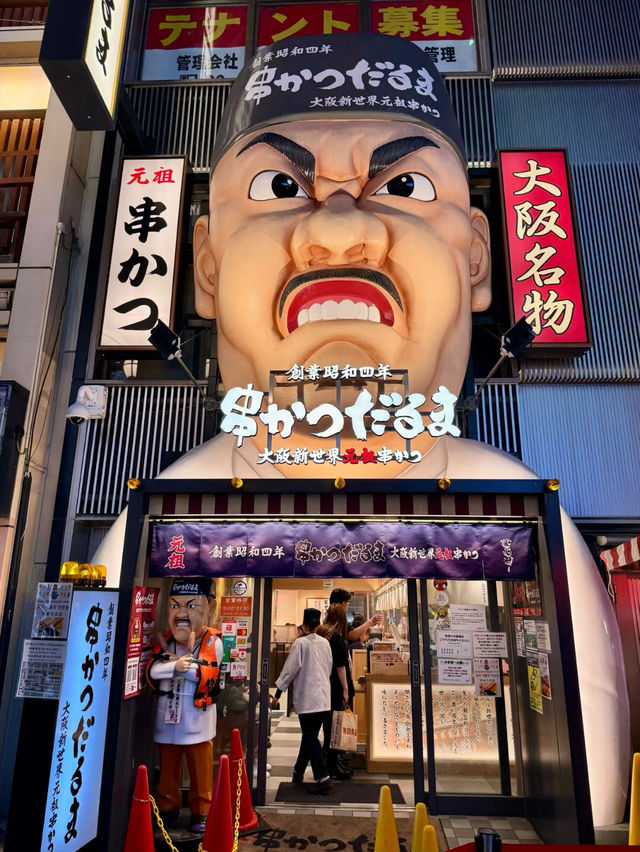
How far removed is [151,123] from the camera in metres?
9.80

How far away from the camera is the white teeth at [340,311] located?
6523 mm

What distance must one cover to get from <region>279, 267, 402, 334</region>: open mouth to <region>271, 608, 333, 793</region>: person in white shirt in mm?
3326

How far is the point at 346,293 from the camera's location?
257 inches

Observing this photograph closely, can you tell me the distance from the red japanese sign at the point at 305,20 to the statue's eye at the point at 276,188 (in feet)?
16.5

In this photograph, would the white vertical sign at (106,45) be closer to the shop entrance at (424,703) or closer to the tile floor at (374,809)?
the shop entrance at (424,703)

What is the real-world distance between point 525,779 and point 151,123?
10.4 meters

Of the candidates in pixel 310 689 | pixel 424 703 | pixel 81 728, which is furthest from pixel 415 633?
pixel 81 728

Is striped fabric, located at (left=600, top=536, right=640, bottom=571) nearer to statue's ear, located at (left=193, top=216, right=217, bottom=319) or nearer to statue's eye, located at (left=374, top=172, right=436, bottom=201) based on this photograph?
statue's eye, located at (left=374, top=172, right=436, bottom=201)

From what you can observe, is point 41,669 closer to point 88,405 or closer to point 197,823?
point 197,823

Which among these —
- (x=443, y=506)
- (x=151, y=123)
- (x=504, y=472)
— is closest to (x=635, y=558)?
(x=504, y=472)

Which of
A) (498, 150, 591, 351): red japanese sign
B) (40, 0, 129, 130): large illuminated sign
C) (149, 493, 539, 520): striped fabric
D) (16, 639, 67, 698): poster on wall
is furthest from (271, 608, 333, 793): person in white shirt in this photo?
(40, 0, 129, 130): large illuminated sign

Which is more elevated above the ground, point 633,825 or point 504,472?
point 504,472

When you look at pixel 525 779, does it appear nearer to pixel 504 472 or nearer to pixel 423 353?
pixel 504 472

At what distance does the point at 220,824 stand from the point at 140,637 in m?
1.64
